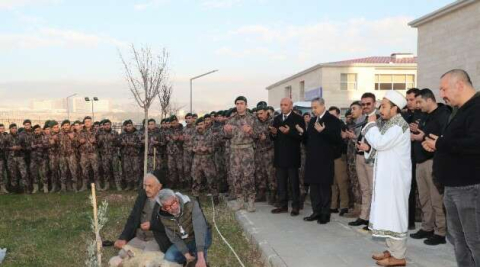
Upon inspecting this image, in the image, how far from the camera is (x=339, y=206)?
8.55 meters

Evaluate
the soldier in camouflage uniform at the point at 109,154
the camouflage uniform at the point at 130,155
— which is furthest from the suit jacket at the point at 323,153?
the soldier in camouflage uniform at the point at 109,154

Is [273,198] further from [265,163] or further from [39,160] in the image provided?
[39,160]

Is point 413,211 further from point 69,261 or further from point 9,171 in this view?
point 9,171

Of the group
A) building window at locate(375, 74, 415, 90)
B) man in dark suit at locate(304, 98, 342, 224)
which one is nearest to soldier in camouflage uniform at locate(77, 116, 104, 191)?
man in dark suit at locate(304, 98, 342, 224)

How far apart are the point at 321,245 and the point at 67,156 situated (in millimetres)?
8478

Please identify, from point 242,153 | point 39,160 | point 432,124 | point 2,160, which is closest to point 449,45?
point 242,153

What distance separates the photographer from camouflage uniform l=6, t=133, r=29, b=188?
12281 millimetres

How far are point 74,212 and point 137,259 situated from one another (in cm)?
438

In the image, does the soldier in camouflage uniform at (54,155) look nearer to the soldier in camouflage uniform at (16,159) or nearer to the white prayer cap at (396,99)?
the soldier in camouflage uniform at (16,159)

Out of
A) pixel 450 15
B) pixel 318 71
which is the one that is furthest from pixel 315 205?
pixel 318 71

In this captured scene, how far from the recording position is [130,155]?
12.4 meters

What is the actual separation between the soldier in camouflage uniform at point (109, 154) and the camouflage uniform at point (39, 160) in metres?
1.42

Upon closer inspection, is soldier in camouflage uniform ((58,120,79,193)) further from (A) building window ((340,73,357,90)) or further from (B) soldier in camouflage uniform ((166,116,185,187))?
(A) building window ((340,73,357,90))

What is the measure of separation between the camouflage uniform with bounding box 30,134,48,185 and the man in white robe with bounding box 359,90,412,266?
9.68 meters
